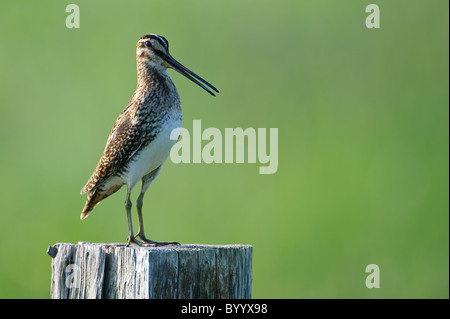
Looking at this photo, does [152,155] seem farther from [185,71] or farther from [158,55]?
[158,55]

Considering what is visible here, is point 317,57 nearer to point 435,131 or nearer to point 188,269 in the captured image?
point 435,131

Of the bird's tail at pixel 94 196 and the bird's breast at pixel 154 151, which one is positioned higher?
the bird's breast at pixel 154 151

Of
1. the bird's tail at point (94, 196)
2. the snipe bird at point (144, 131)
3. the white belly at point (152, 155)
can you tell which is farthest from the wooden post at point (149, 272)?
the bird's tail at point (94, 196)

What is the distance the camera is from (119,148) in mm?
7582

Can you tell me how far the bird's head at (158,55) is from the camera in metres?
7.81

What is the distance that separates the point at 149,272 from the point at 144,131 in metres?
2.08

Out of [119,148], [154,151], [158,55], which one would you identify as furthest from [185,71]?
[119,148]

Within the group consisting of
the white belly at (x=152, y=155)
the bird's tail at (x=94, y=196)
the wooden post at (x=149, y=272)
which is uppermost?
the white belly at (x=152, y=155)

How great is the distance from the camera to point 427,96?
17109 millimetres

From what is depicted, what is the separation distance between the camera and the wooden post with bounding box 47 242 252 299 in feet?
19.0

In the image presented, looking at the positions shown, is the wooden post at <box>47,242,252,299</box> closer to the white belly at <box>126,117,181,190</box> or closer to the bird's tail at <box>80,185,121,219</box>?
the white belly at <box>126,117,181,190</box>

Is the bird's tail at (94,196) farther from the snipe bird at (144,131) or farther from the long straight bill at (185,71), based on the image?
the long straight bill at (185,71)

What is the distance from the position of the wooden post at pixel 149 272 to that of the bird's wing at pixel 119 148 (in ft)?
4.98
